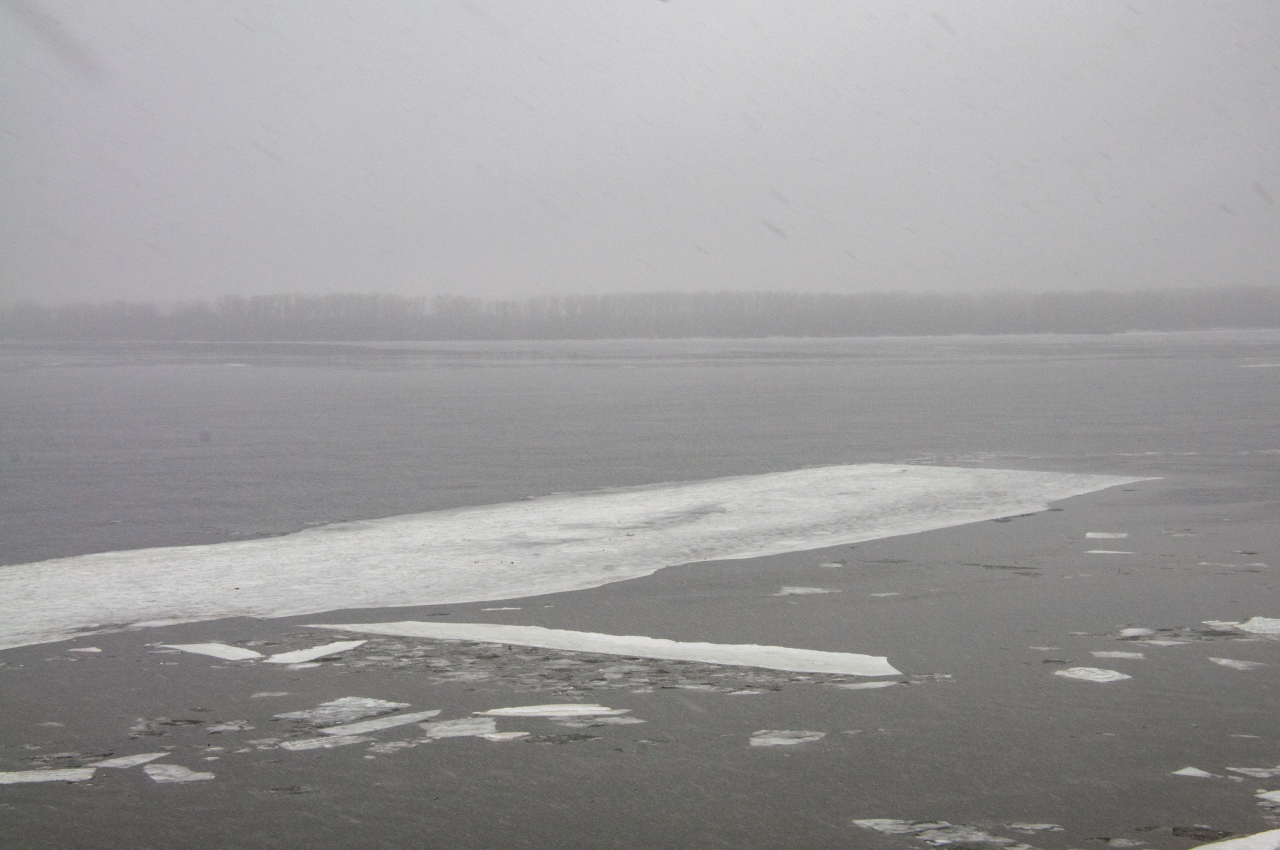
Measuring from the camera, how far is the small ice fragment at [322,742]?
451 centimetres

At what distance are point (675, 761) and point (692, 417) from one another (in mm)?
24737

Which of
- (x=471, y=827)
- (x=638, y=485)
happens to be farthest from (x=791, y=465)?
(x=471, y=827)

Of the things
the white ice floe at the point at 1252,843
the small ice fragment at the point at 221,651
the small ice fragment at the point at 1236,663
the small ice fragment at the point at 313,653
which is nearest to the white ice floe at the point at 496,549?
the small ice fragment at the point at 221,651

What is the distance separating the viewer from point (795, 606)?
7156mm

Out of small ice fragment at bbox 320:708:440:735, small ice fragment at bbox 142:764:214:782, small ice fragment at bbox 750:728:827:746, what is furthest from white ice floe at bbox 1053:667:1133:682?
small ice fragment at bbox 142:764:214:782

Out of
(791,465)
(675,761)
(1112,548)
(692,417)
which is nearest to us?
(675,761)

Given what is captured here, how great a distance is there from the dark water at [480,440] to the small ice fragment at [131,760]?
5.70 metres

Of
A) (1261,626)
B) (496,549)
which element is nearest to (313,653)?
(496,549)

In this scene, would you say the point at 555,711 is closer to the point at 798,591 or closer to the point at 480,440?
the point at 798,591

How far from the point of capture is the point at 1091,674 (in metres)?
5.51

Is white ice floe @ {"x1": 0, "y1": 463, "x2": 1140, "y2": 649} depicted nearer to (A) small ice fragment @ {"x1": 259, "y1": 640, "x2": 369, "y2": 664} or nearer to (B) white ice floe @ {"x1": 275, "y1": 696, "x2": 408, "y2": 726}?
(A) small ice fragment @ {"x1": 259, "y1": 640, "x2": 369, "y2": 664}

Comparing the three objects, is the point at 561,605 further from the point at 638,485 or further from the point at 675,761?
the point at 638,485

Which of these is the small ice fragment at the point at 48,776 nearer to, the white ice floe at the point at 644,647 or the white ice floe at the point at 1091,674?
the white ice floe at the point at 644,647

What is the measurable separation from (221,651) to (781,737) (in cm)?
309
